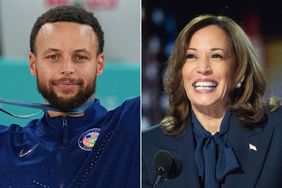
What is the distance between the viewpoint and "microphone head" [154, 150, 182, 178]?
2730 millimetres

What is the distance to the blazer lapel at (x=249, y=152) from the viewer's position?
2666 millimetres

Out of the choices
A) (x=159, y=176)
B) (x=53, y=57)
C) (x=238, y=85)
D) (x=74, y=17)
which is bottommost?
(x=159, y=176)

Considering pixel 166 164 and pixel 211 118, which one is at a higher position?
pixel 211 118

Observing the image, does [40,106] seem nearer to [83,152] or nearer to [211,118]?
[83,152]

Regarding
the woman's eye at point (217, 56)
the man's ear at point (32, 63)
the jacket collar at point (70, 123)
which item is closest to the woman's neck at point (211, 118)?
the woman's eye at point (217, 56)

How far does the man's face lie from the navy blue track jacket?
107mm

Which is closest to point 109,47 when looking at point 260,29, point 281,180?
point 260,29

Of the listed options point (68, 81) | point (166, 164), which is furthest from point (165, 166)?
point (68, 81)

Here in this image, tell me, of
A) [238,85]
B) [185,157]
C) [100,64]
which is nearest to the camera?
[238,85]

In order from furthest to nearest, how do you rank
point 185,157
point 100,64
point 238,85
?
point 100,64, point 185,157, point 238,85

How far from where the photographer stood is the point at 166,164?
2.74m

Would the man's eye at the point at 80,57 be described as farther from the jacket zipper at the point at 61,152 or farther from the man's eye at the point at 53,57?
the jacket zipper at the point at 61,152

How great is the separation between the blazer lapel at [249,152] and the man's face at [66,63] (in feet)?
2.76

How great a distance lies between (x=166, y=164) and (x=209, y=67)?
21.7 inches
